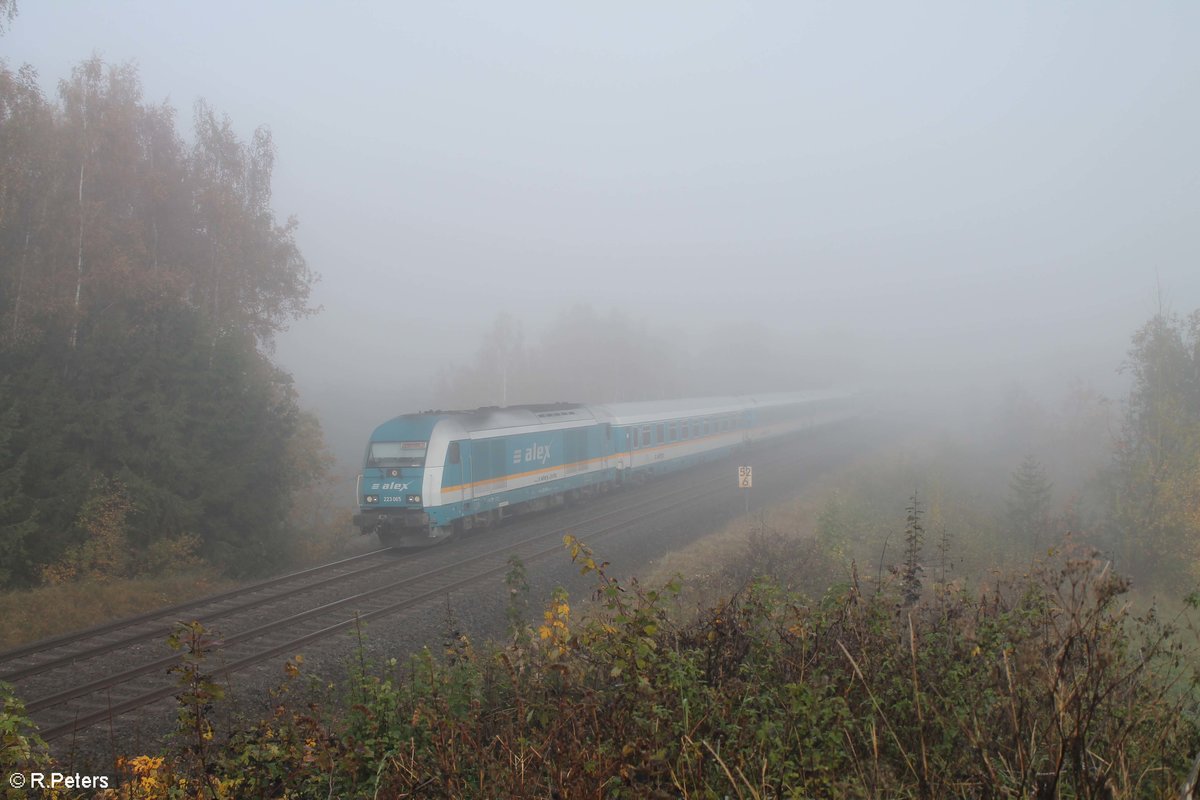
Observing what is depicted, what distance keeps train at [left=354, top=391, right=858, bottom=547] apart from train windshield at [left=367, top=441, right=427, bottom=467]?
0.09 feet

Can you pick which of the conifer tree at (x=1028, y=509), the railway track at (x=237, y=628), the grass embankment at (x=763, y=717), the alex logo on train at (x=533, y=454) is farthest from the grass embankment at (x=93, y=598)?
the conifer tree at (x=1028, y=509)

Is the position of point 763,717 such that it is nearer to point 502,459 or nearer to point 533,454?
point 502,459

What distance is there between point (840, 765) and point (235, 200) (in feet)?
84.4

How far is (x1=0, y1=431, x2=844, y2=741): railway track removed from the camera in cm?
875

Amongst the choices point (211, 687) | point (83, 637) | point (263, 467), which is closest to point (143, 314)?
point (263, 467)

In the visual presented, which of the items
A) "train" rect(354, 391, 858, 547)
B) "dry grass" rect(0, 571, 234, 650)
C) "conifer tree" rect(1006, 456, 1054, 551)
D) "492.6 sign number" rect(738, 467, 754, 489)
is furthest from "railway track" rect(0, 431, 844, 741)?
"conifer tree" rect(1006, 456, 1054, 551)

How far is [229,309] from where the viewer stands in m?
24.2

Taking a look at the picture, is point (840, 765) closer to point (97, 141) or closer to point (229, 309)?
point (97, 141)

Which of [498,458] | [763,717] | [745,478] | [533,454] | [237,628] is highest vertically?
[498,458]

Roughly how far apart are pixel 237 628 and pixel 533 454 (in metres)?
10.6

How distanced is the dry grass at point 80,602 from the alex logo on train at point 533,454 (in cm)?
781

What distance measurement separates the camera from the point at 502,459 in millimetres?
19500

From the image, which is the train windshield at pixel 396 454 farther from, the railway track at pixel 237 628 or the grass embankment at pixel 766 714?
the grass embankment at pixel 766 714

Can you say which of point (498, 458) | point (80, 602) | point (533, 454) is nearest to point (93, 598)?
point (80, 602)
